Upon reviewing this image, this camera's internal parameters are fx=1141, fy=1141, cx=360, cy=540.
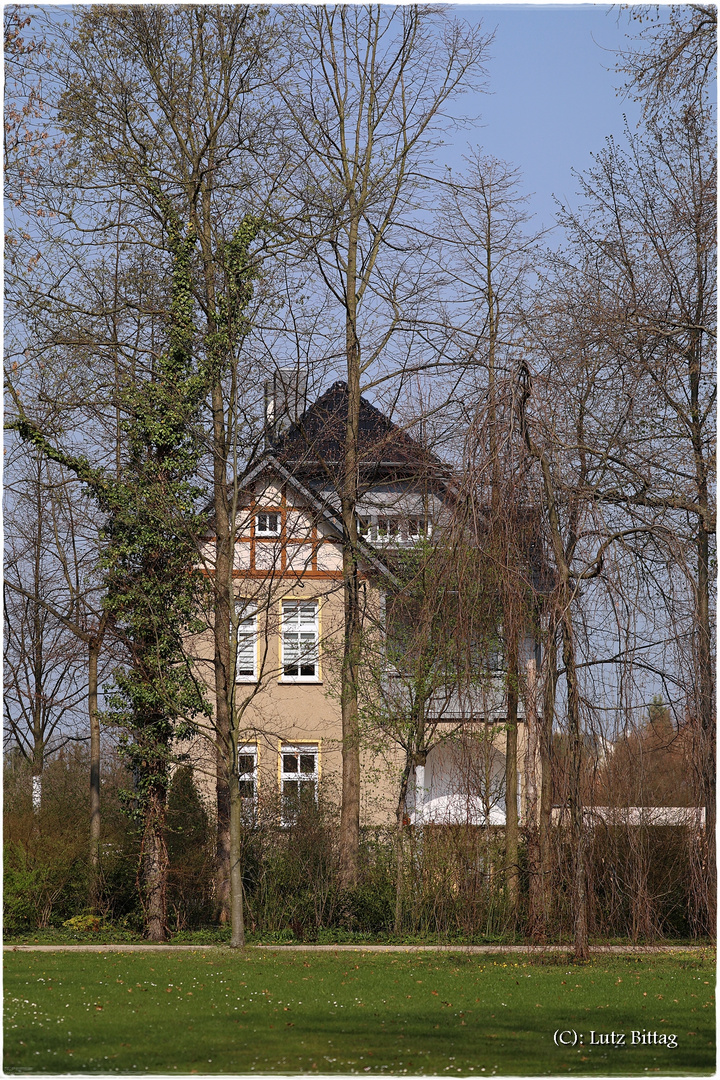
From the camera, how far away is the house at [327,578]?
15406 mm

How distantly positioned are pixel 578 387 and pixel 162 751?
303 inches

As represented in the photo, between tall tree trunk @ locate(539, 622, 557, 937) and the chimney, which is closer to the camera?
tall tree trunk @ locate(539, 622, 557, 937)

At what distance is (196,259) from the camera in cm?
1655

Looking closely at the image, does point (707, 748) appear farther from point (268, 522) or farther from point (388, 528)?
point (268, 522)

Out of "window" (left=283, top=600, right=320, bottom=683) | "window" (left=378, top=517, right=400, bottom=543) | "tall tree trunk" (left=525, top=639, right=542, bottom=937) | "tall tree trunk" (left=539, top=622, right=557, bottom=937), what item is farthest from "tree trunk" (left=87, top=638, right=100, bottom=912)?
"tall tree trunk" (left=539, top=622, right=557, bottom=937)

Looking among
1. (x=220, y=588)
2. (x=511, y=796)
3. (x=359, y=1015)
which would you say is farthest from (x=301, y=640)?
(x=359, y=1015)

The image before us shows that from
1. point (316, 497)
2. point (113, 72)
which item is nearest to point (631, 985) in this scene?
point (316, 497)

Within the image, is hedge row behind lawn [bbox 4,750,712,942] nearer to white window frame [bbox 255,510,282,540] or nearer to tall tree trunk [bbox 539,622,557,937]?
white window frame [bbox 255,510,282,540]

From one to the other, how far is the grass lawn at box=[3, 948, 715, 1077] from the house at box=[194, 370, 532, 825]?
8.99ft

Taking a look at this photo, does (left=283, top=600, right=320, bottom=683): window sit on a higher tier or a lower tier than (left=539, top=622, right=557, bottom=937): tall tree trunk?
higher

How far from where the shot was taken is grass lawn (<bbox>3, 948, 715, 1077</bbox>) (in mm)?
7254

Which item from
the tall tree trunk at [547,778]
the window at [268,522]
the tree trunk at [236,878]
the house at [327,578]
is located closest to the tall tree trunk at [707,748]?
the tall tree trunk at [547,778]

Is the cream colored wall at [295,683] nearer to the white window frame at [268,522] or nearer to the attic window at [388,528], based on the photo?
the white window frame at [268,522]

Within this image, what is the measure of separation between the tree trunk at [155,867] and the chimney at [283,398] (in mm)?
5283
